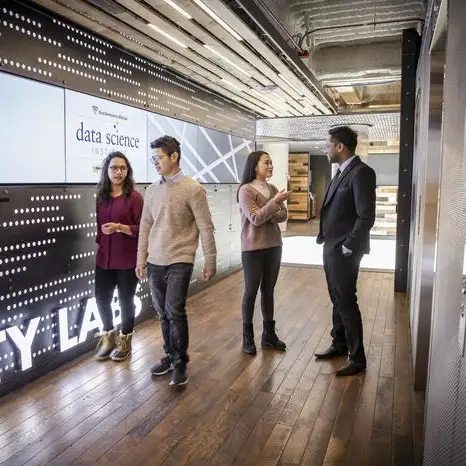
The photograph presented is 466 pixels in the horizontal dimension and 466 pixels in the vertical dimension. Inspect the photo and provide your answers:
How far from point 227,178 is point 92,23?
3.52 metres

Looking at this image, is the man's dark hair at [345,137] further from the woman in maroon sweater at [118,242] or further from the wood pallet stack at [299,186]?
the wood pallet stack at [299,186]

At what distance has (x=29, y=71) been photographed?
3.03 meters

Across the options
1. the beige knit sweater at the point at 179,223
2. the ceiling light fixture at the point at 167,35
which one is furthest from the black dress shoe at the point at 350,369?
the ceiling light fixture at the point at 167,35

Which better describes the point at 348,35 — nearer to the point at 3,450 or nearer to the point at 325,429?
the point at 325,429

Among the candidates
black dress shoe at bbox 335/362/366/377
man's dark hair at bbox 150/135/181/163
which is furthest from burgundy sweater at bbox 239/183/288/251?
black dress shoe at bbox 335/362/366/377

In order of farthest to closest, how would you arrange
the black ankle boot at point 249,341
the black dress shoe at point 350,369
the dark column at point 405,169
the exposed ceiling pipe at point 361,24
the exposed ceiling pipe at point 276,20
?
the dark column at point 405,169, the exposed ceiling pipe at point 361,24, the exposed ceiling pipe at point 276,20, the black ankle boot at point 249,341, the black dress shoe at point 350,369

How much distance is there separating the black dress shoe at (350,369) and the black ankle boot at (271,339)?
23.7 inches

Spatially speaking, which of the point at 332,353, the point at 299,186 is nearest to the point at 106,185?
the point at 332,353

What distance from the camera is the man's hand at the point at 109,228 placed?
3286mm

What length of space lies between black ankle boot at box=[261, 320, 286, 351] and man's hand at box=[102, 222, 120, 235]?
1426mm

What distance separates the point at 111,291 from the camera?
140 inches

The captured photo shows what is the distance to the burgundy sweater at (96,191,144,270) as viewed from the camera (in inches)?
134

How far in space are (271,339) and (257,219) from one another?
3.50 feet

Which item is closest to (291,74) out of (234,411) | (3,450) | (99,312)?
(99,312)
